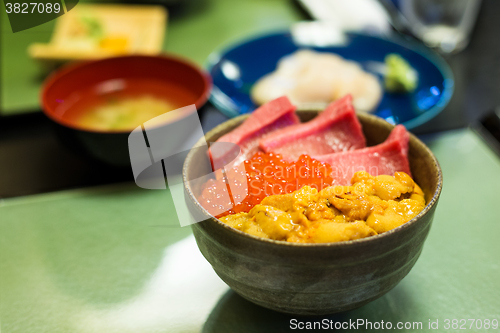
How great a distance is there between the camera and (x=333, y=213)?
65cm

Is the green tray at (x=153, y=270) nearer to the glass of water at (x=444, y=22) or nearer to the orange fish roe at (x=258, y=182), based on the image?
the orange fish roe at (x=258, y=182)

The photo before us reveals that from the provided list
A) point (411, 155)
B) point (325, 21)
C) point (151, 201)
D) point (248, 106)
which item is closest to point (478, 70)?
point (325, 21)

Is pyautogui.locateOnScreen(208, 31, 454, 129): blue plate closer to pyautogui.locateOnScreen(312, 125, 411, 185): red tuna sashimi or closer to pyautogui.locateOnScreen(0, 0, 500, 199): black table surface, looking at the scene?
pyautogui.locateOnScreen(0, 0, 500, 199): black table surface

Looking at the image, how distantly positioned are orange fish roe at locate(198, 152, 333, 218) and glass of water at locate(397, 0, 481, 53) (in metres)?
1.31

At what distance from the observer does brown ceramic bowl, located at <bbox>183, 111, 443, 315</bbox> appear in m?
0.58

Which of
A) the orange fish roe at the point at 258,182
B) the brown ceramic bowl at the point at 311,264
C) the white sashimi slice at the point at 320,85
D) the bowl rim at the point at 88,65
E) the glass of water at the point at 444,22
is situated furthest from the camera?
the glass of water at the point at 444,22

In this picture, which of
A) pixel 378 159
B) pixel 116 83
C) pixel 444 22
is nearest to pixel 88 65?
pixel 116 83

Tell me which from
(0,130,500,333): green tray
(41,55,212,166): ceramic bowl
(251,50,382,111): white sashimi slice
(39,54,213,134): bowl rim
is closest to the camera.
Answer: (0,130,500,333): green tray

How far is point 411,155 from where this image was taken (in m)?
0.79

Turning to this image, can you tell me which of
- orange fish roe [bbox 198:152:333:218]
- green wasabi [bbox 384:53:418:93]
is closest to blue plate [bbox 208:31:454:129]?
green wasabi [bbox 384:53:418:93]

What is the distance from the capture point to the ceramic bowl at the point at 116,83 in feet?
4.09

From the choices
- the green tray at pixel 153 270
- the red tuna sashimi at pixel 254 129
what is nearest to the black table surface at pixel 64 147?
the green tray at pixel 153 270

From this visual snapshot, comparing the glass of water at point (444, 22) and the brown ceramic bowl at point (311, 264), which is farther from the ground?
the brown ceramic bowl at point (311, 264)

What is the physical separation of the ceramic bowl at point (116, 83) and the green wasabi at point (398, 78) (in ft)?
1.94
